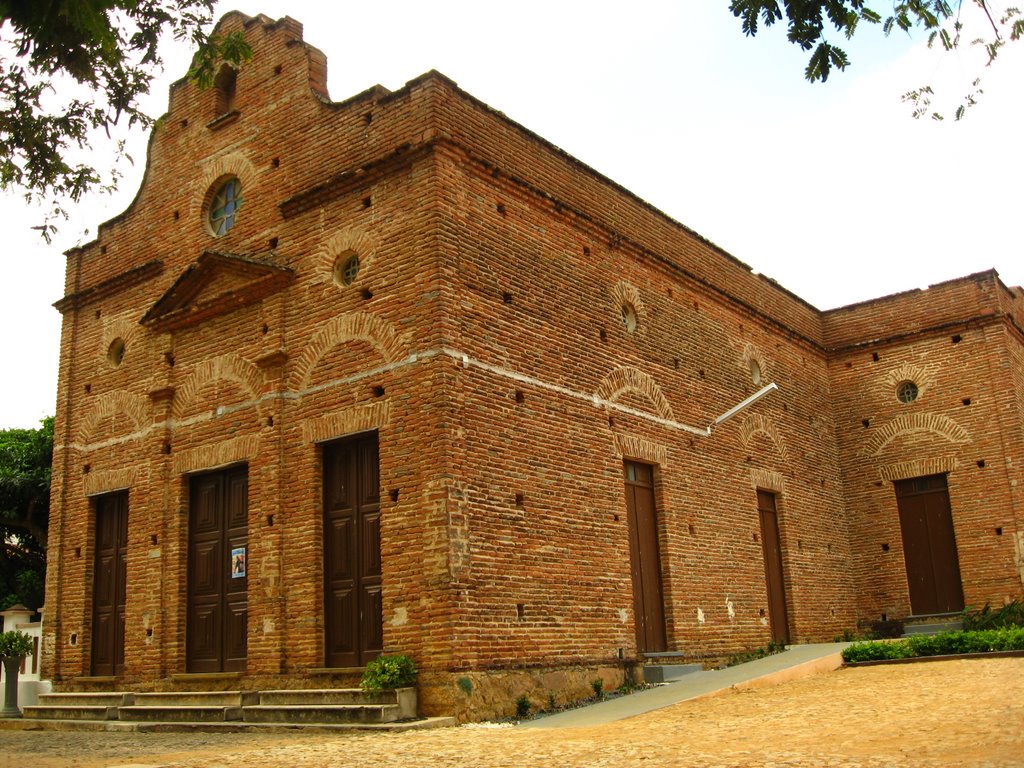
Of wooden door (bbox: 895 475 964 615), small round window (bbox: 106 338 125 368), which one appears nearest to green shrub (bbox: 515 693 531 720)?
small round window (bbox: 106 338 125 368)

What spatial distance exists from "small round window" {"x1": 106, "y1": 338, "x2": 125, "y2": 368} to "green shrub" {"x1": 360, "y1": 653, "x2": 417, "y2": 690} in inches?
307

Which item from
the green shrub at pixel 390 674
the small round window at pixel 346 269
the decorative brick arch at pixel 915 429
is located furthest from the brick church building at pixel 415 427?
the decorative brick arch at pixel 915 429

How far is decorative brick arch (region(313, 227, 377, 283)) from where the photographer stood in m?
13.5

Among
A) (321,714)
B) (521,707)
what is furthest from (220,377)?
(521,707)

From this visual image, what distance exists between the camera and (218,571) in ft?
47.3

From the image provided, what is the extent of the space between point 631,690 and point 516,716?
2.39 m

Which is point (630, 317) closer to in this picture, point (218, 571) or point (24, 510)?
point (218, 571)

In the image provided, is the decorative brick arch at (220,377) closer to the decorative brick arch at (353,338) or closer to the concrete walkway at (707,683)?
the decorative brick arch at (353,338)

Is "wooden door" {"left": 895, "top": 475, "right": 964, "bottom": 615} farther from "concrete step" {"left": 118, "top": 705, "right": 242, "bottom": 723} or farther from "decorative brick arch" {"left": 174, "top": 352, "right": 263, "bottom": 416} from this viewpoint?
"concrete step" {"left": 118, "top": 705, "right": 242, "bottom": 723}

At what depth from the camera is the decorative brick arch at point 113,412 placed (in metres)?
15.9

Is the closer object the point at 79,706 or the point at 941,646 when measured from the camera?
the point at 79,706

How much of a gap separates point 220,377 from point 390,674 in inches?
217

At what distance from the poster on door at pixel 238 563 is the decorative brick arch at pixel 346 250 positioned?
152 inches

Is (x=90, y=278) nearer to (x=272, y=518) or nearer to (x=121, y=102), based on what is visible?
(x=272, y=518)
